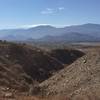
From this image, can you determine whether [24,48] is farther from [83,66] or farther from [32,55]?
[83,66]

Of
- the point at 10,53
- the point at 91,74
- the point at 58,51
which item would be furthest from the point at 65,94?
the point at 58,51

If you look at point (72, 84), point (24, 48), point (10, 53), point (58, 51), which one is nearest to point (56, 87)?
point (72, 84)

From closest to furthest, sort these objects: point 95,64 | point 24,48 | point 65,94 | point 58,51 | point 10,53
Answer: point 65,94
point 95,64
point 10,53
point 24,48
point 58,51

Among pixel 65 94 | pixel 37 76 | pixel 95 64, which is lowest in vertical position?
pixel 37 76

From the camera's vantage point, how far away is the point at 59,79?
23125mm

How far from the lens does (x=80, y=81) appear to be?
67.2ft

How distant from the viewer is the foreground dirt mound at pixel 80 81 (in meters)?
18.5

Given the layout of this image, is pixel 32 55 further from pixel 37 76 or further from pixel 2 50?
pixel 37 76

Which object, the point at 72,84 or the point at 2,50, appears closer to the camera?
the point at 72,84

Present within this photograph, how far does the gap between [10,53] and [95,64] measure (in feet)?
133

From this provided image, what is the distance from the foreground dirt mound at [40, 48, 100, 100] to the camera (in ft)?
60.8

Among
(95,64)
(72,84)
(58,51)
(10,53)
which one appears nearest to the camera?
(72,84)

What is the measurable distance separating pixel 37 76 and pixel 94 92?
120ft

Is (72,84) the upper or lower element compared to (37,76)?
upper
